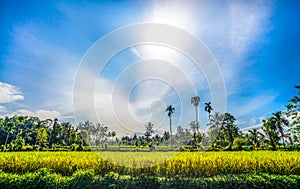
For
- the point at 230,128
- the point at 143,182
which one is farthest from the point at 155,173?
the point at 230,128

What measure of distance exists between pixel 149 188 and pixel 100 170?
2084 mm

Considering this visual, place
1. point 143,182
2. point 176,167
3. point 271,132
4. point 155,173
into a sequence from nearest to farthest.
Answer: point 143,182 → point 155,173 → point 176,167 → point 271,132

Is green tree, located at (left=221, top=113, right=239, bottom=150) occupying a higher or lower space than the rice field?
higher

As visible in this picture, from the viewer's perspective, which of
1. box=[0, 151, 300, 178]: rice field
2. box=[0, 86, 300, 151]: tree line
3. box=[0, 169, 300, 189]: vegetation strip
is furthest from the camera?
box=[0, 86, 300, 151]: tree line

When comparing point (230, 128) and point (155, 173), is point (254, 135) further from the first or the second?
point (155, 173)

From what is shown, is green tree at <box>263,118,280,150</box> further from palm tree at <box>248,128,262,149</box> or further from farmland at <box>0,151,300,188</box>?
farmland at <box>0,151,300,188</box>

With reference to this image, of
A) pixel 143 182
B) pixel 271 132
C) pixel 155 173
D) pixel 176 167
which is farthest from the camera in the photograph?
pixel 271 132

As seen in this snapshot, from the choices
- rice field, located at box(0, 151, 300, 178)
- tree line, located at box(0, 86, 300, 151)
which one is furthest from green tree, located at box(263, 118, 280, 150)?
rice field, located at box(0, 151, 300, 178)

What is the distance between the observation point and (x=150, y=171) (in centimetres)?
668

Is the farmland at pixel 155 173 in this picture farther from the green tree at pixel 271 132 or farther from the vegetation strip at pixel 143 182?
the green tree at pixel 271 132

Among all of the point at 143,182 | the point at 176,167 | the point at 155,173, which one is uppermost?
the point at 176,167

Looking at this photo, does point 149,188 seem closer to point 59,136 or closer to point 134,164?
point 134,164

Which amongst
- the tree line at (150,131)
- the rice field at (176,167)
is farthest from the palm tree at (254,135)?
the rice field at (176,167)

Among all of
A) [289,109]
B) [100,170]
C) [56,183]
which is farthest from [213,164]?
[289,109]
